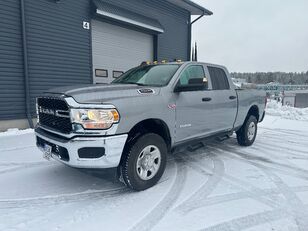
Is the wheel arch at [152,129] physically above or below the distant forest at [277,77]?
below

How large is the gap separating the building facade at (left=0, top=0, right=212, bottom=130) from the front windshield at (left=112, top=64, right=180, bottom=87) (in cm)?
476

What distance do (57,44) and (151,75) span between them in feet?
19.3

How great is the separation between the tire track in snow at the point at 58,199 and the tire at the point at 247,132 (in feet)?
12.4

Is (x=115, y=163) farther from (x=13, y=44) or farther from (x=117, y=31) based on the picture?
(x=117, y=31)

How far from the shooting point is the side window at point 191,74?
14.0 ft

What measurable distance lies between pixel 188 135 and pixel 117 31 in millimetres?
8297

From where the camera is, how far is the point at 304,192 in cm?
362

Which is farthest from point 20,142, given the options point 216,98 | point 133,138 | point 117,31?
point 117,31

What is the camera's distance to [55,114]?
3385 mm

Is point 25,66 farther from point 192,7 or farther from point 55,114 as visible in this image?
point 192,7

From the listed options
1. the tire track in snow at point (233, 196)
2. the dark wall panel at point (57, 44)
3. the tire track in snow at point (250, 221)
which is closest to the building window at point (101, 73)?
the dark wall panel at point (57, 44)

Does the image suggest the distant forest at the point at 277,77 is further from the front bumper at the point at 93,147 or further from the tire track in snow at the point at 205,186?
the front bumper at the point at 93,147

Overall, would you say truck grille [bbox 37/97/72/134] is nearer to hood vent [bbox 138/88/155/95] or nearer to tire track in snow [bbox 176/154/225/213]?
hood vent [bbox 138/88/155/95]

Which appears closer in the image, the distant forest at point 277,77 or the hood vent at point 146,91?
the hood vent at point 146,91
